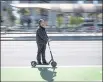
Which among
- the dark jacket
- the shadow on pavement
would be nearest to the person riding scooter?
the dark jacket

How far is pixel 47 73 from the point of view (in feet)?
31.4

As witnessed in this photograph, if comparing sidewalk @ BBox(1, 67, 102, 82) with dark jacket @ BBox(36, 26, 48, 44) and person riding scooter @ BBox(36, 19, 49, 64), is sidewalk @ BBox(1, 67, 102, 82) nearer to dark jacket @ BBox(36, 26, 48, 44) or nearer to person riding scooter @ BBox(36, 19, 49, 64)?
person riding scooter @ BBox(36, 19, 49, 64)

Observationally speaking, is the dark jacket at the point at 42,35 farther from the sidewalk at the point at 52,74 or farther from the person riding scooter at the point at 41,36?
the sidewalk at the point at 52,74

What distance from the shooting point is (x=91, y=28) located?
113 feet

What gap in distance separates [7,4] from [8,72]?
81.5 ft

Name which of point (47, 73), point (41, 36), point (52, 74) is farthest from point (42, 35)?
point (52, 74)

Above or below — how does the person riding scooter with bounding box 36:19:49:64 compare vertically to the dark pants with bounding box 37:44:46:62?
above

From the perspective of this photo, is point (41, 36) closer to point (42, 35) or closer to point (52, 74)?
point (42, 35)

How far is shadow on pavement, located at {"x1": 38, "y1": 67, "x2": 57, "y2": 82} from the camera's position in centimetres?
871

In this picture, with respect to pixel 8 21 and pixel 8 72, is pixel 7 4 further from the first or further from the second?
pixel 8 72

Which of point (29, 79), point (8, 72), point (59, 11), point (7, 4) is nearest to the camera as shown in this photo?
point (29, 79)

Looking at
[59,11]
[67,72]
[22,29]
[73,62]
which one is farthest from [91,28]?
[67,72]

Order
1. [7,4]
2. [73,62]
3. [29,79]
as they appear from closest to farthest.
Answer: [29,79] → [73,62] → [7,4]

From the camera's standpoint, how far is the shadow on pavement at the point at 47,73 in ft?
28.6
